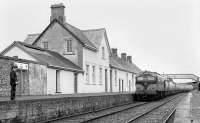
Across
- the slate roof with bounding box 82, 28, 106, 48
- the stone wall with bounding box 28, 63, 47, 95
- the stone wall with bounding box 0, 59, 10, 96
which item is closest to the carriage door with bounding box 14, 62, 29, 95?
the stone wall with bounding box 28, 63, 47, 95

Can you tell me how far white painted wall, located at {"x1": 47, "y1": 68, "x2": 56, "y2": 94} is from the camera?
82.2ft

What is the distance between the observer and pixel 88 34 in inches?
1575

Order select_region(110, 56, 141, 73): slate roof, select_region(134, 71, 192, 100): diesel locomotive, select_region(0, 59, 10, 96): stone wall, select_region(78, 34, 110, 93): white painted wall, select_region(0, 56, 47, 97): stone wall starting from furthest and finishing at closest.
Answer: select_region(110, 56, 141, 73): slate roof < select_region(78, 34, 110, 93): white painted wall < select_region(134, 71, 192, 100): diesel locomotive < select_region(0, 56, 47, 97): stone wall < select_region(0, 59, 10, 96): stone wall

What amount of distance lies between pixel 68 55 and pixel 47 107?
18.7 meters

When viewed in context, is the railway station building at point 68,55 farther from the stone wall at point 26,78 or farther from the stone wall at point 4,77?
the stone wall at point 4,77

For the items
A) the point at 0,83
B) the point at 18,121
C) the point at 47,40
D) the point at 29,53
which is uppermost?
the point at 47,40

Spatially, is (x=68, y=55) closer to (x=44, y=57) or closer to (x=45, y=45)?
(x=45, y=45)

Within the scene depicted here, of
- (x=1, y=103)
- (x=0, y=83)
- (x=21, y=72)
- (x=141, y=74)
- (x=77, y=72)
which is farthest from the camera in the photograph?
(x=141, y=74)

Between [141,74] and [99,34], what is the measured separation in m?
8.18

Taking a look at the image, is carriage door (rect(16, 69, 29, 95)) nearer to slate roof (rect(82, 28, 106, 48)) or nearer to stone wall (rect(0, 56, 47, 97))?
stone wall (rect(0, 56, 47, 97))

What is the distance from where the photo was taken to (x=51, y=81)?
25.6 m

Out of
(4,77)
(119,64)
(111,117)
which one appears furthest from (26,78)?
(119,64)

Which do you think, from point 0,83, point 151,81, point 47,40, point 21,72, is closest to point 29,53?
point 21,72

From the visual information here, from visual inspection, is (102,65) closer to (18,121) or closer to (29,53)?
(29,53)
